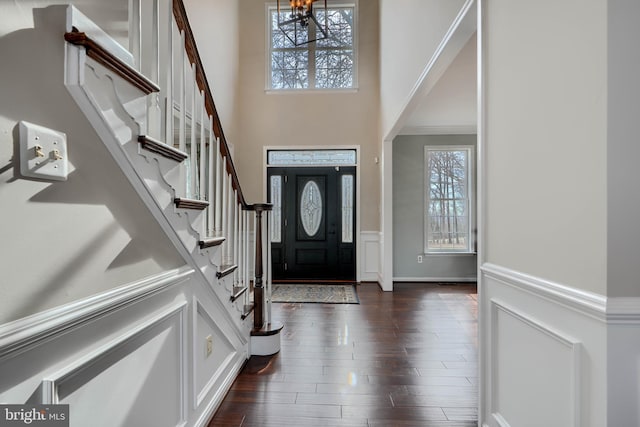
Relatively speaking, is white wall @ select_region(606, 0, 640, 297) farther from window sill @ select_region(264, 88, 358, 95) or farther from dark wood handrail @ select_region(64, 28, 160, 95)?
window sill @ select_region(264, 88, 358, 95)

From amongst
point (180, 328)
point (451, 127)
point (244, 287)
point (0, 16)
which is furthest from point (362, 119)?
point (0, 16)

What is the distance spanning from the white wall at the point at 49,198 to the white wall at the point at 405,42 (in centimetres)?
204

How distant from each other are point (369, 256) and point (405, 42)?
3.39 meters

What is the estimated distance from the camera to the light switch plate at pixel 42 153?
0.78 metres

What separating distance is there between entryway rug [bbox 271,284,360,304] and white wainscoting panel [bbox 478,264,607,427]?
9.52ft

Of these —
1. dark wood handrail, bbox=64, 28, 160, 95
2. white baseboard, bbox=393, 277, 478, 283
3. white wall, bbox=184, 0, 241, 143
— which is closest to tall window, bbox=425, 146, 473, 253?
white baseboard, bbox=393, 277, 478, 283

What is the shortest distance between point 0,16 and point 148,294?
0.91m

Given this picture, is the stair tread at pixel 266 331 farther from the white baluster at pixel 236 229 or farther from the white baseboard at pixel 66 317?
the white baseboard at pixel 66 317

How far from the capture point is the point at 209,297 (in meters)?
1.90

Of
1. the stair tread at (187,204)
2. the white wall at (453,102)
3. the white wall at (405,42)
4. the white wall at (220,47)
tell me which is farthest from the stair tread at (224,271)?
the white wall at (220,47)

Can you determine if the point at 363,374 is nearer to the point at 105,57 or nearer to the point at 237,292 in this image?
the point at 237,292

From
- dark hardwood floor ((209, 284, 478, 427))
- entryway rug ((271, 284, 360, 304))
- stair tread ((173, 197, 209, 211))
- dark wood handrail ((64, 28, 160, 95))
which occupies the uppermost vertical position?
dark wood handrail ((64, 28, 160, 95))

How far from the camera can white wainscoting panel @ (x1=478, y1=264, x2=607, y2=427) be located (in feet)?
3.31

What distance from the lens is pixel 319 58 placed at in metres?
6.14
